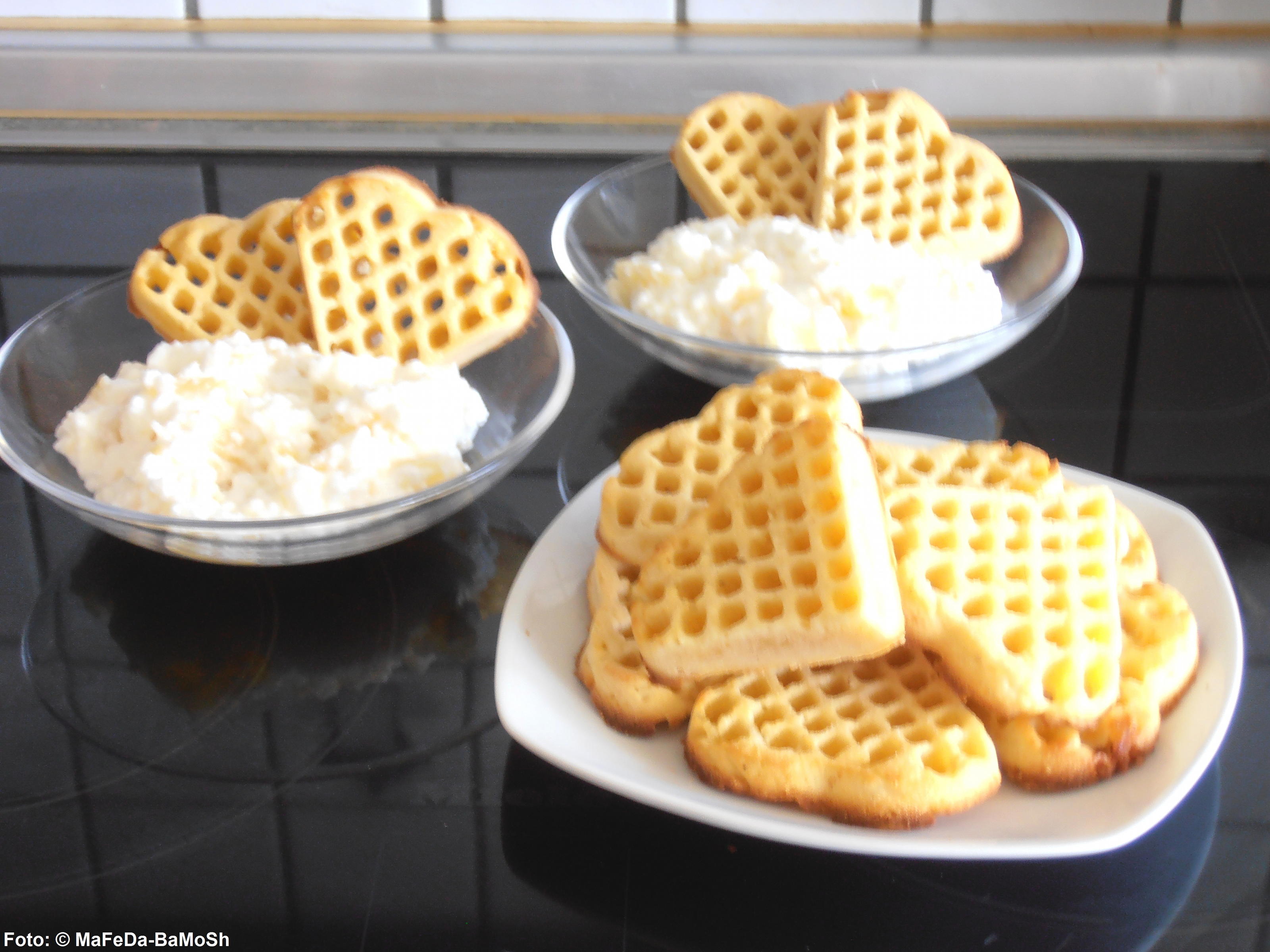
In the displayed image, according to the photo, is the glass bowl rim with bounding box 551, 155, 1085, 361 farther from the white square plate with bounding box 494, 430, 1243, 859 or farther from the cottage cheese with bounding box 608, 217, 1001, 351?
the white square plate with bounding box 494, 430, 1243, 859

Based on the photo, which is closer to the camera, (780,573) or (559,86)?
(780,573)

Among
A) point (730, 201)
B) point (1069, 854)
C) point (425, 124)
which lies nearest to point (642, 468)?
point (1069, 854)

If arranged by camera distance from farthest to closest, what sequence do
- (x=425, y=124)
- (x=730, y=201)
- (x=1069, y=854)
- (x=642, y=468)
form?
(x=425, y=124), (x=730, y=201), (x=642, y=468), (x=1069, y=854)

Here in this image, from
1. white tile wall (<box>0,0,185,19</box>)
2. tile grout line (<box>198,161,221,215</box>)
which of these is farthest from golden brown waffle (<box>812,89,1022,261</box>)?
white tile wall (<box>0,0,185,19</box>)

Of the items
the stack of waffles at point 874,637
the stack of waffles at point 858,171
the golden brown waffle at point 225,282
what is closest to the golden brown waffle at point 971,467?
the stack of waffles at point 874,637

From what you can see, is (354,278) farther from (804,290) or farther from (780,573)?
(780,573)

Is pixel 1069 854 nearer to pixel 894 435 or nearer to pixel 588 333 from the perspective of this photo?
pixel 894 435

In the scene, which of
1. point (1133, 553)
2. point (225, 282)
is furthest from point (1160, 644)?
point (225, 282)
